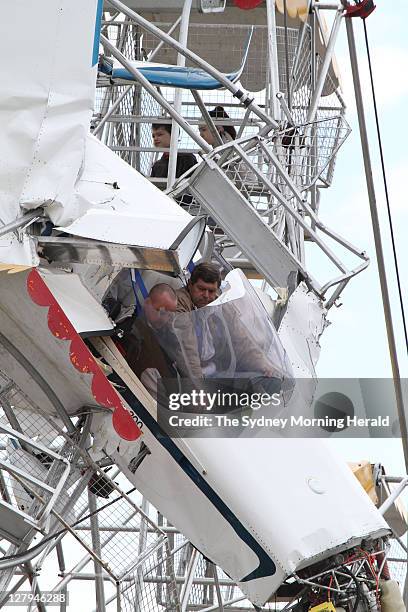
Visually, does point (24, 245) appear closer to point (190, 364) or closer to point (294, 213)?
point (190, 364)

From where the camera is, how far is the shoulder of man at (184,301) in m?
9.60

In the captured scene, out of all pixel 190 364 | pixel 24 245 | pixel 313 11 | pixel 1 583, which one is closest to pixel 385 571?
pixel 190 364

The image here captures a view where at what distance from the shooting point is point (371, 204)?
29.5 feet

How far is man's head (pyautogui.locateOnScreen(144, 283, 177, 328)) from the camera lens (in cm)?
952

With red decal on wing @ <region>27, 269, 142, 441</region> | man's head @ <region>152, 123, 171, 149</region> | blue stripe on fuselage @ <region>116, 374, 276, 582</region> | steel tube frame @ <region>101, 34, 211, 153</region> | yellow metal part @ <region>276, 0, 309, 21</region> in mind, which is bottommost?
blue stripe on fuselage @ <region>116, 374, 276, 582</region>

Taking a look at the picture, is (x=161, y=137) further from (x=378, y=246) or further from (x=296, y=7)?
(x=378, y=246)

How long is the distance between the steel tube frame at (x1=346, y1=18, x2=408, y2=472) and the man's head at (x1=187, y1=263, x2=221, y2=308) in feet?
4.13

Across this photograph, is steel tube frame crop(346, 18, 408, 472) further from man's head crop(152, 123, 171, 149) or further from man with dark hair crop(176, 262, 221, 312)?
man's head crop(152, 123, 171, 149)

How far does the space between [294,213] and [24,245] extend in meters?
4.54

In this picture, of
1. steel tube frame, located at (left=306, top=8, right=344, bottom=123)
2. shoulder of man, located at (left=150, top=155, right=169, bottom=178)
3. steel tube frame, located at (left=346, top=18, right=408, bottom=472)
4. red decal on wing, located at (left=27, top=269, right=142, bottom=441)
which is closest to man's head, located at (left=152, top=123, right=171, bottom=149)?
shoulder of man, located at (left=150, top=155, right=169, bottom=178)

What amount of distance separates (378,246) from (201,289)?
1.41 metres

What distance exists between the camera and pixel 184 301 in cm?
965

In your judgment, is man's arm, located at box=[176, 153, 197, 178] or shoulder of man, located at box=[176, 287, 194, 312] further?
man's arm, located at box=[176, 153, 197, 178]

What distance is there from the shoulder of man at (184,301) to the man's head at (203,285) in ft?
0.08
